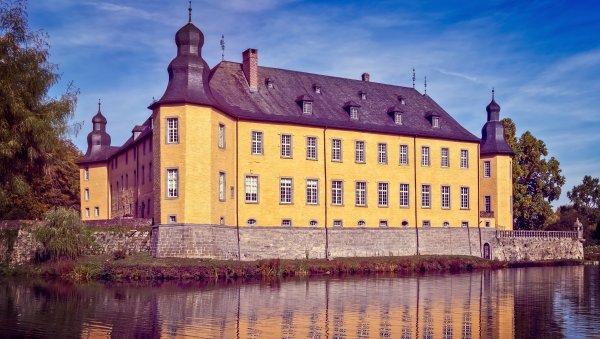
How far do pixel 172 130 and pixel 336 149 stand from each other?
1136 cm

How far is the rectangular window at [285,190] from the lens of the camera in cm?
4197

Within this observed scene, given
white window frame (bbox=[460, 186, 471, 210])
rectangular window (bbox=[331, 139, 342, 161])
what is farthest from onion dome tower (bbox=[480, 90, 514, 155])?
rectangular window (bbox=[331, 139, 342, 161])

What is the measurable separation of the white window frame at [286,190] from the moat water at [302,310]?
35.9ft

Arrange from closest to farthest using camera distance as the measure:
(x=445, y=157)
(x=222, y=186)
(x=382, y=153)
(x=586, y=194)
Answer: (x=222, y=186) < (x=382, y=153) < (x=445, y=157) < (x=586, y=194)

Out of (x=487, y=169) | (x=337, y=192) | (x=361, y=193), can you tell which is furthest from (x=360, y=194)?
(x=487, y=169)

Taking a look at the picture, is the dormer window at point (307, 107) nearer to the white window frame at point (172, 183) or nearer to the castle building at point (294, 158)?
the castle building at point (294, 158)

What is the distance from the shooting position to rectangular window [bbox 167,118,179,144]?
121 ft

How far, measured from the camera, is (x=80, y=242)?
3488cm

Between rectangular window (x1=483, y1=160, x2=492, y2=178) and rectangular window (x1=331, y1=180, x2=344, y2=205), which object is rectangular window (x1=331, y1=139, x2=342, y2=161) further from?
rectangular window (x1=483, y1=160, x2=492, y2=178)

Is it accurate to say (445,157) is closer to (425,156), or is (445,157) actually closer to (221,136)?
(425,156)

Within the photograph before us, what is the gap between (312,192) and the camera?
142 ft

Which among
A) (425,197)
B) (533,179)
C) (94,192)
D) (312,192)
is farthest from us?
(533,179)

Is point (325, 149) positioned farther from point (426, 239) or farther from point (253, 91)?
point (426, 239)

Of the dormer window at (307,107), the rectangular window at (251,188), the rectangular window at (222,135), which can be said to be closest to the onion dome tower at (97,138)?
the rectangular window at (251,188)
